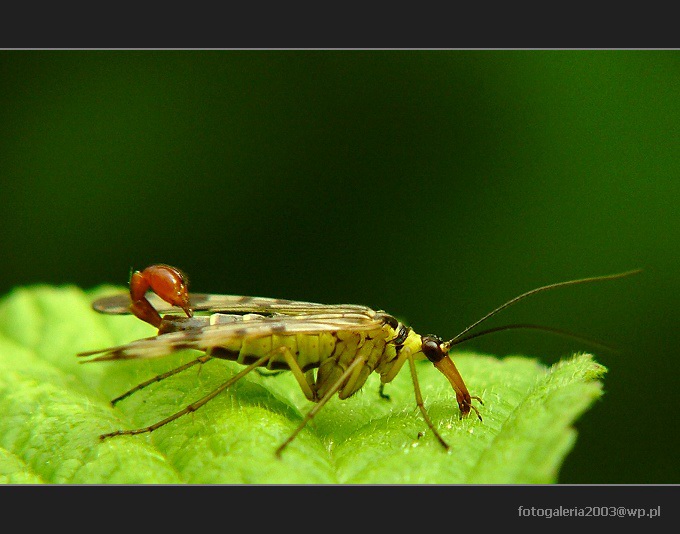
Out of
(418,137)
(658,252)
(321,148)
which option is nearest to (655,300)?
(658,252)

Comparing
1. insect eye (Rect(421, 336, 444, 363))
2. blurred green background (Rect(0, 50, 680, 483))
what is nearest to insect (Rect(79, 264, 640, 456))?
insect eye (Rect(421, 336, 444, 363))

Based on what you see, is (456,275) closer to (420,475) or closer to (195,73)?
(195,73)

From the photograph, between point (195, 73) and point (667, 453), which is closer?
point (667, 453)

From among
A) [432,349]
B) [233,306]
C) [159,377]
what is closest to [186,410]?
[159,377]

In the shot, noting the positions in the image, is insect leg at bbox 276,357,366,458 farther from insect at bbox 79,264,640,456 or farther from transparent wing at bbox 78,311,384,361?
transparent wing at bbox 78,311,384,361

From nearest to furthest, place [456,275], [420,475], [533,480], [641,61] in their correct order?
1. [533,480]
2. [420,475]
3. [641,61]
4. [456,275]

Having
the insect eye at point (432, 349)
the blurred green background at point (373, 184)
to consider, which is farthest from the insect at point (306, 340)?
the blurred green background at point (373, 184)
